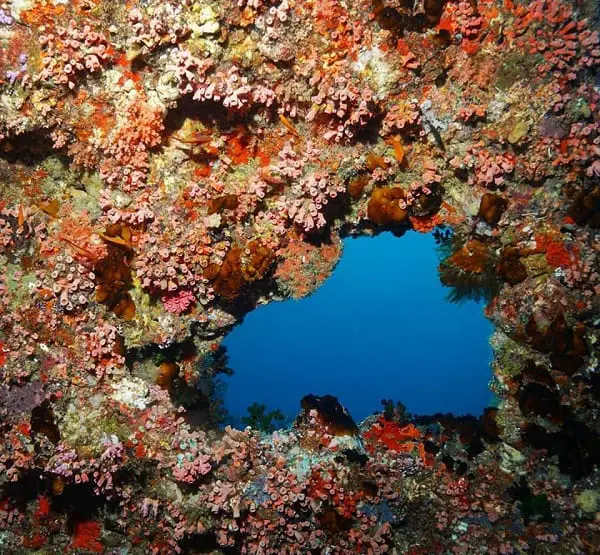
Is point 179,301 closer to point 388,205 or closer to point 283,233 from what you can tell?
point 283,233

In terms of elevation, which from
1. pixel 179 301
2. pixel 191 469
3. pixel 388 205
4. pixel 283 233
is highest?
pixel 388 205

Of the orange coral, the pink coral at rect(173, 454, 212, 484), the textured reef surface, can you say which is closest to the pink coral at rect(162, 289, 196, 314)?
the textured reef surface

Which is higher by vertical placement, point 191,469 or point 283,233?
point 283,233

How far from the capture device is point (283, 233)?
20.3 ft

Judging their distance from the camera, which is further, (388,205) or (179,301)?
(179,301)

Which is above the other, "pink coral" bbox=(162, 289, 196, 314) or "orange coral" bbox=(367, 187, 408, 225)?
"orange coral" bbox=(367, 187, 408, 225)

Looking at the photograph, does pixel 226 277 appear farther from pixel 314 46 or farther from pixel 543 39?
pixel 543 39

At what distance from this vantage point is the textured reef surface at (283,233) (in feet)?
17.0

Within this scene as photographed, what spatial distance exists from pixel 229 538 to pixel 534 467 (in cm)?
405

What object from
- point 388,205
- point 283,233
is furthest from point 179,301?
point 388,205

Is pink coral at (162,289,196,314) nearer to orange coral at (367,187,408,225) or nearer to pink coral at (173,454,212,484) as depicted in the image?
pink coral at (173,454,212,484)

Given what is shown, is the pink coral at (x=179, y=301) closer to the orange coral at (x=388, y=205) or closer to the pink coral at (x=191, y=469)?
the pink coral at (x=191, y=469)

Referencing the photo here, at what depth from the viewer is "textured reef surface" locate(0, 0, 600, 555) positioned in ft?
17.0

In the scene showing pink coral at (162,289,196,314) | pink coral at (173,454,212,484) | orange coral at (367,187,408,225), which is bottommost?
pink coral at (173,454,212,484)
